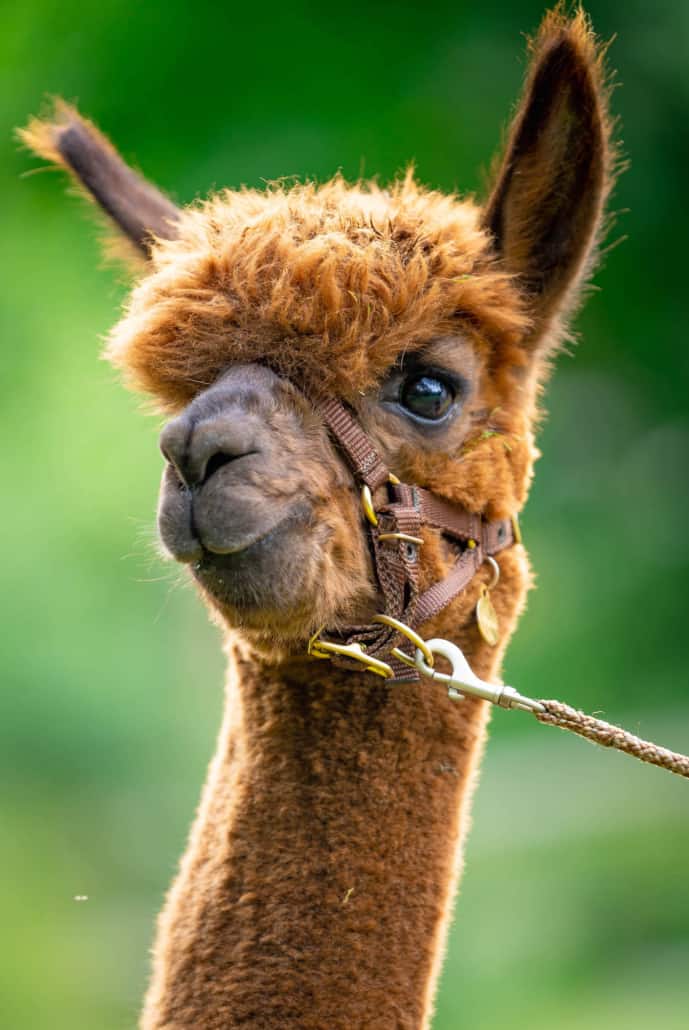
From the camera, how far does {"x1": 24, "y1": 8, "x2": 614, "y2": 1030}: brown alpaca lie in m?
2.00

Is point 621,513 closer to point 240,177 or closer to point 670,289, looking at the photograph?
point 670,289

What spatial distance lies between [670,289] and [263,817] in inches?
297

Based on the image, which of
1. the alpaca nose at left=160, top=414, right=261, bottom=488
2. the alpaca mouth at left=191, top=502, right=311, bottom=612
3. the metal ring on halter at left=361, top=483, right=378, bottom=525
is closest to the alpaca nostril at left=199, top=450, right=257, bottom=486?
the alpaca nose at left=160, top=414, right=261, bottom=488

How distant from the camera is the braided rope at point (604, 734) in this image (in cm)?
185

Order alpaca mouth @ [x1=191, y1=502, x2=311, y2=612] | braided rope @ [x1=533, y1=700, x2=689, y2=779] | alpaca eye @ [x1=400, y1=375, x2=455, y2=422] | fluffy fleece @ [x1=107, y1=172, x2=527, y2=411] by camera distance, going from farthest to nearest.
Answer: alpaca eye @ [x1=400, y1=375, x2=455, y2=422], fluffy fleece @ [x1=107, y1=172, x2=527, y2=411], alpaca mouth @ [x1=191, y1=502, x2=311, y2=612], braided rope @ [x1=533, y1=700, x2=689, y2=779]

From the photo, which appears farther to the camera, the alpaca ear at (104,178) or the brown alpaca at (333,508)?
the alpaca ear at (104,178)

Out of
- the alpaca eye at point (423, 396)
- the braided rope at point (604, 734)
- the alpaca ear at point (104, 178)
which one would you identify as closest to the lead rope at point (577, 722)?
the braided rope at point (604, 734)

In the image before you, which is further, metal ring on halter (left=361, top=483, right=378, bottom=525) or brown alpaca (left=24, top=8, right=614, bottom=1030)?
metal ring on halter (left=361, top=483, right=378, bottom=525)

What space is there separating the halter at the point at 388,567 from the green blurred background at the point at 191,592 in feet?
16.4

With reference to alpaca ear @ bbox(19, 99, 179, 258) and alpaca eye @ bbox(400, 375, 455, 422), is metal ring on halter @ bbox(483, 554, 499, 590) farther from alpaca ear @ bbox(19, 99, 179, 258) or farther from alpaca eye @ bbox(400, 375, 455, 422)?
alpaca ear @ bbox(19, 99, 179, 258)

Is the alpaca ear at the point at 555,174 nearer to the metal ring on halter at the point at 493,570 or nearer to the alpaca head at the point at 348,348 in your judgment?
the alpaca head at the point at 348,348

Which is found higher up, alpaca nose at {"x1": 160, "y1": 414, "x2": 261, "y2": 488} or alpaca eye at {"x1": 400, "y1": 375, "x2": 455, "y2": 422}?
alpaca eye at {"x1": 400, "y1": 375, "x2": 455, "y2": 422}

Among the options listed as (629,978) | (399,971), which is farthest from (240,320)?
(629,978)

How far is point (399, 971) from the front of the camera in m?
2.05
